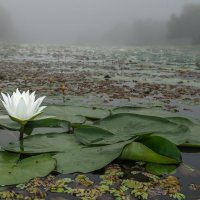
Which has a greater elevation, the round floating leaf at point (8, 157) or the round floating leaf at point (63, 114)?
the round floating leaf at point (63, 114)

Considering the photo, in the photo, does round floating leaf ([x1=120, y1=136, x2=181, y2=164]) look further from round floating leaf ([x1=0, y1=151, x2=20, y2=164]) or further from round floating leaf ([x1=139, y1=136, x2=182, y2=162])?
round floating leaf ([x1=0, y1=151, x2=20, y2=164])

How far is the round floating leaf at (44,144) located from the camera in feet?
8.84

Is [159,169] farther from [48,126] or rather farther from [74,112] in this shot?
[74,112]

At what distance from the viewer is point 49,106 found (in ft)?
12.8

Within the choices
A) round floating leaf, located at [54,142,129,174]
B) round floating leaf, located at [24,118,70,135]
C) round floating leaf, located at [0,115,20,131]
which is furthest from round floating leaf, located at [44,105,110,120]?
round floating leaf, located at [54,142,129,174]

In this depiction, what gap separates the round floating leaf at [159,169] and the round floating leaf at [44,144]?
2.06 ft

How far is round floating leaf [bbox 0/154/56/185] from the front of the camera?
2.27m

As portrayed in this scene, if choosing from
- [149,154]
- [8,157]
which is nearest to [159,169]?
[149,154]

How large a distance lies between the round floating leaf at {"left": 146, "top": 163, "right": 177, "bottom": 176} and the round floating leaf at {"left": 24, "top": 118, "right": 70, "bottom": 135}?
36.2 inches

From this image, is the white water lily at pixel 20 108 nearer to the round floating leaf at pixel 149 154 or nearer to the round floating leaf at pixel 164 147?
the round floating leaf at pixel 149 154

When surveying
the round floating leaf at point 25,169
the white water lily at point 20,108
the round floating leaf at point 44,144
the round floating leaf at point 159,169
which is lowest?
the round floating leaf at point 159,169

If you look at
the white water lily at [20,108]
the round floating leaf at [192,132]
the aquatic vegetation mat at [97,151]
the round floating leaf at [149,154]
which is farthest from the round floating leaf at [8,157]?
the round floating leaf at [192,132]

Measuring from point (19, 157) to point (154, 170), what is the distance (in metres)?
0.99

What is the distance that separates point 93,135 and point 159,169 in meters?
0.64
